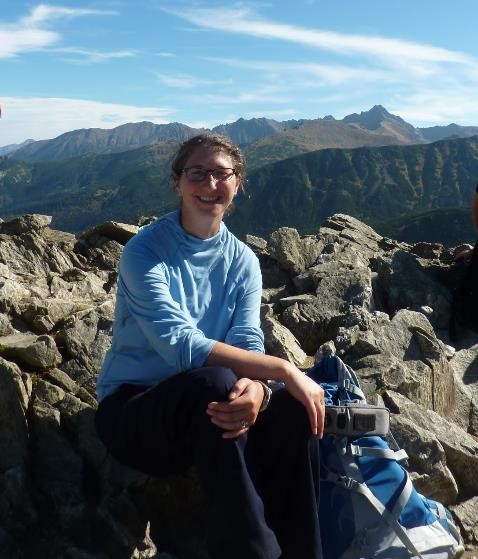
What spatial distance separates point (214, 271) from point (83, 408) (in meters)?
2.53

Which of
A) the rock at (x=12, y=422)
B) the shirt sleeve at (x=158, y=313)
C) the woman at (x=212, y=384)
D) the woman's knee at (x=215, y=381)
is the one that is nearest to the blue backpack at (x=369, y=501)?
the woman at (x=212, y=384)

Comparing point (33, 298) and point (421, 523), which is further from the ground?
point (33, 298)

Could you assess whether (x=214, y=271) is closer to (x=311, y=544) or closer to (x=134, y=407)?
(x=134, y=407)

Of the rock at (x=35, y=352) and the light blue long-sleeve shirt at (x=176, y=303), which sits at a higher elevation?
the light blue long-sleeve shirt at (x=176, y=303)

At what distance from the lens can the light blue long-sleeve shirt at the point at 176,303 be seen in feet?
19.2

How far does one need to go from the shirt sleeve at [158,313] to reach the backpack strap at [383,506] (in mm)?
1888

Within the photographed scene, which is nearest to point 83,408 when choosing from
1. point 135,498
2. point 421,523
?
point 135,498

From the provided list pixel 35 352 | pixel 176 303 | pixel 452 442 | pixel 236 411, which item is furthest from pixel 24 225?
pixel 236 411

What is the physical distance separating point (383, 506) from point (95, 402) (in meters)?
3.87

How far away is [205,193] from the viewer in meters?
6.46

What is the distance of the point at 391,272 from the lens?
16859 millimetres

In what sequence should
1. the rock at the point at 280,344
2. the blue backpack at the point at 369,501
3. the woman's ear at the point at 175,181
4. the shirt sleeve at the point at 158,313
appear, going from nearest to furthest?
the shirt sleeve at the point at 158,313, the blue backpack at the point at 369,501, the woman's ear at the point at 175,181, the rock at the point at 280,344

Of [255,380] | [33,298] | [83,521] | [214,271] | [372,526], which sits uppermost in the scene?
[214,271]

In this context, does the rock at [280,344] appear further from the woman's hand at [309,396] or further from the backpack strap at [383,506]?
the woman's hand at [309,396]
